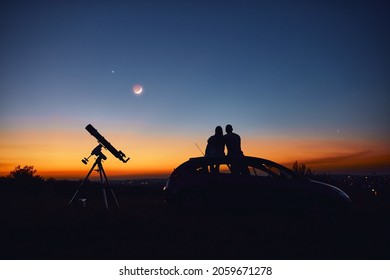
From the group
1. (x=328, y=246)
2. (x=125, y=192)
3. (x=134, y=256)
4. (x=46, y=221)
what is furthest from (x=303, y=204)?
(x=125, y=192)

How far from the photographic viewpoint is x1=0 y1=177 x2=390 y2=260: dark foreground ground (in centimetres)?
600

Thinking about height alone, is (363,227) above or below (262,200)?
below

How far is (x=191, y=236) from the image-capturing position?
7164 millimetres

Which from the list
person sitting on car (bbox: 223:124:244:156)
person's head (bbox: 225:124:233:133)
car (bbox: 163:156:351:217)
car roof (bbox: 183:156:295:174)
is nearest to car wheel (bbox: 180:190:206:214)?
car (bbox: 163:156:351:217)

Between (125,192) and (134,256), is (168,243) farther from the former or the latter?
(125,192)

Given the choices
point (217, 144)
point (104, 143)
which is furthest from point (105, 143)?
point (217, 144)

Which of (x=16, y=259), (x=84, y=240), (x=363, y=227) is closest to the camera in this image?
(x=16, y=259)

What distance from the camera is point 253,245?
6.55 m

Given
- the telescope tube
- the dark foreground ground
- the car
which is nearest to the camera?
the dark foreground ground

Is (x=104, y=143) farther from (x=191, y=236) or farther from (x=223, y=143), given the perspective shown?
(x=191, y=236)

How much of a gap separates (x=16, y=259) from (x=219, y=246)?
3.26 m

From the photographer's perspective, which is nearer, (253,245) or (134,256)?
(134,256)

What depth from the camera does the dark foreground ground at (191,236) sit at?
600 centimetres

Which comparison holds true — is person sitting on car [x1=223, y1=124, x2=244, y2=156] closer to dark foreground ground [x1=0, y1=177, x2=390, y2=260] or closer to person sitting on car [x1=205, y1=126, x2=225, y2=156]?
person sitting on car [x1=205, y1=126, x2=225, y2=156]
